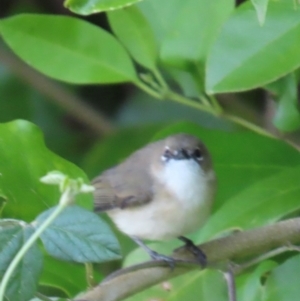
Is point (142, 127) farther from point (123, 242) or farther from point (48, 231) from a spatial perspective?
point (48, 231)

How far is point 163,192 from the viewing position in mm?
1635

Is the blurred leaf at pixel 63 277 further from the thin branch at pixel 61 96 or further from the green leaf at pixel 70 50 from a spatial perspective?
the thin branch at pixel 61 96

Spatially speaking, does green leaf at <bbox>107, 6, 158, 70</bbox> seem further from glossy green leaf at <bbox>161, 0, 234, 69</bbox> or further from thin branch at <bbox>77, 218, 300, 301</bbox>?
thin branch at <bbox>77, 218, 300, 301</bbox>

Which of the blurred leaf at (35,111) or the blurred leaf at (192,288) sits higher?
the blurred leaf at (192,288)

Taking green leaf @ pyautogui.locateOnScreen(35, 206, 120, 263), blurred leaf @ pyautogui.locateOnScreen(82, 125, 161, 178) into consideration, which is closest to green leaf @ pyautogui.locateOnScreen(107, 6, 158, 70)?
green leaf @ pyautogui.locateOnScreen(35, 206, 120, 263)

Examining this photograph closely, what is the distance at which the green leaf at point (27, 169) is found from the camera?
47.8 inches

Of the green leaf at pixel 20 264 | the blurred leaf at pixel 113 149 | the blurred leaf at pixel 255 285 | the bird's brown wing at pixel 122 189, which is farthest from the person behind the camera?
the blurred leaf at pixel 113 149

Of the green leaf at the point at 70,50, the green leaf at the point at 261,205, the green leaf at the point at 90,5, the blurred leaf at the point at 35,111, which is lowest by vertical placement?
the blurred leaf at the point at 35,111

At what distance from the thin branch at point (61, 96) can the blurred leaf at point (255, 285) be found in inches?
52.0

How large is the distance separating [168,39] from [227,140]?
0.91 feet

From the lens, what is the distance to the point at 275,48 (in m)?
1.26

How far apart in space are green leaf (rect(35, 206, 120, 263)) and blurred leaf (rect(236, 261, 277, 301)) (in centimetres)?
44

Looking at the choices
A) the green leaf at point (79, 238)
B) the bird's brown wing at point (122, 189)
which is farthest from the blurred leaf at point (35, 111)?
the green leaf at point (79, 238)

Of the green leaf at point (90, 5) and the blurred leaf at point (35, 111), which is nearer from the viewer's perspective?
the green leaf at point (90, 5)
